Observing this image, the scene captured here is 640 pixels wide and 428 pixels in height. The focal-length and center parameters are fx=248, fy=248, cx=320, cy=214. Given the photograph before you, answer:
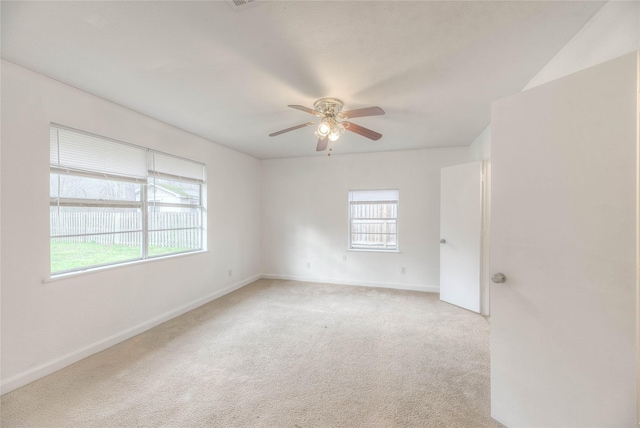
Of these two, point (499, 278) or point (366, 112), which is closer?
point (499, 278)

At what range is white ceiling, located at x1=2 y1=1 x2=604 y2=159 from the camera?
1.38 m

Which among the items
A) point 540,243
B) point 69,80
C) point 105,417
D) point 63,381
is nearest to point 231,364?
point 105,417

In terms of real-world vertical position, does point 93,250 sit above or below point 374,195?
below

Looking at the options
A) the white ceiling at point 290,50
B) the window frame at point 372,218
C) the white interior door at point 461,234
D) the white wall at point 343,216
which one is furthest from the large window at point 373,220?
the white ceiling at point 290,50

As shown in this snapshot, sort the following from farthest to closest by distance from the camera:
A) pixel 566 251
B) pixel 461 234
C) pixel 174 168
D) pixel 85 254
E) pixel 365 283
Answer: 1. pixel 365 283
2. pixel 461 234
3. pixel 174 168
4. pixel 85 254
5. pixel 566 251

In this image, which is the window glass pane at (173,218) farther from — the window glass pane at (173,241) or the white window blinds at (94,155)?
the white window blinds at (94,155)

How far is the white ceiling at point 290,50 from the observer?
1381 mm

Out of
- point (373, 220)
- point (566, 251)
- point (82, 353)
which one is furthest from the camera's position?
point (373, 220)

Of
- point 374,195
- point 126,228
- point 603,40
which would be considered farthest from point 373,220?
point 126,228

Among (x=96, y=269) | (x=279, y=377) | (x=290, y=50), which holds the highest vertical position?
(x=290, y=50)

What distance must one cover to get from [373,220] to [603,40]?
365 centimetres

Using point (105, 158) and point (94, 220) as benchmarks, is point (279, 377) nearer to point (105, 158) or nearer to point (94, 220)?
point (94, 220)

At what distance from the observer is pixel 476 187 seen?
11.4ft

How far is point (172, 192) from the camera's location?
341 cm
